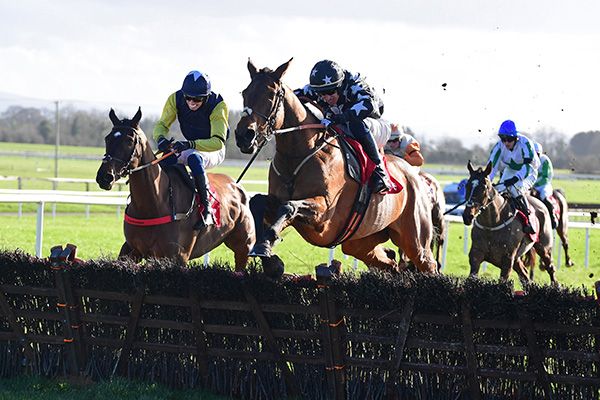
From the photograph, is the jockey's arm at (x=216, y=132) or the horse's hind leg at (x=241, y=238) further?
the horse's hind leg at (x=241, y=238)

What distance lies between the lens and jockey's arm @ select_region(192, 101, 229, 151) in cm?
830

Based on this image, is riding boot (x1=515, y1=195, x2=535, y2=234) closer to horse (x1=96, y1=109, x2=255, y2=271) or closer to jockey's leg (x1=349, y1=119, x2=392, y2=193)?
jockey's leg (x1=349, y1=119, x2=392, y2=193)

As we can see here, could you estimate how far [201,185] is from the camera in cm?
852

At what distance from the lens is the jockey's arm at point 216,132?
8.30 metres

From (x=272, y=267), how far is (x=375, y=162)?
199 centimetres

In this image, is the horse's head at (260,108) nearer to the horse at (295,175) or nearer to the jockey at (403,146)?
the horse at (295,175)

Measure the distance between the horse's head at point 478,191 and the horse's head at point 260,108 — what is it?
4.60 m

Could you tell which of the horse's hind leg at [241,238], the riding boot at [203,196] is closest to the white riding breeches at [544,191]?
the horse's hind leg at [241,238]

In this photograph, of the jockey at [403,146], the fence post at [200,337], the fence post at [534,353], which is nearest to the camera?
the fence post at [534,353]

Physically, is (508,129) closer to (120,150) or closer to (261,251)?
(120,150)

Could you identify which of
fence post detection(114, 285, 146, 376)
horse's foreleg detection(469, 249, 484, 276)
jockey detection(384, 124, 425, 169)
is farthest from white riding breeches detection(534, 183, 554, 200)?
fence post detection(114, 285, 146, 376)

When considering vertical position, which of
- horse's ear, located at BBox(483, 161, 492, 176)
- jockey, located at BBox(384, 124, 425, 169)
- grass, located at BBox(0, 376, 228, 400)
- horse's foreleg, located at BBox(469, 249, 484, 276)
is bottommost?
grass, located at BBox(0, 376, 228, 400)

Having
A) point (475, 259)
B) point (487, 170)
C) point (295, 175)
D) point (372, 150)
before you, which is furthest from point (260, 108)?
point (475, 259)

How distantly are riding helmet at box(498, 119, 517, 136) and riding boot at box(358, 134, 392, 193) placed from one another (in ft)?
13.6
